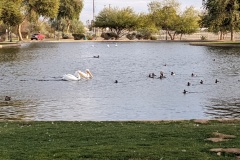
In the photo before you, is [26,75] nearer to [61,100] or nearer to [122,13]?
[61,100]

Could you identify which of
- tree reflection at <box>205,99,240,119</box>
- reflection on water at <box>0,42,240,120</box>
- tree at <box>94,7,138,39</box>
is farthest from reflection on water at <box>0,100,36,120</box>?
tree at <box>94,7,138,39</box>

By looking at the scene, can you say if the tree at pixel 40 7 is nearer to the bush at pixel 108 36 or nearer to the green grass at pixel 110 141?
the bush at pixel 108 36

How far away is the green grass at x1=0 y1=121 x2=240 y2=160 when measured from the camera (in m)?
8.19

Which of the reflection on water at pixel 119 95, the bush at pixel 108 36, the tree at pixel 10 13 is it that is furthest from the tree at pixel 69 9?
the reflection on water at pixel 119 95

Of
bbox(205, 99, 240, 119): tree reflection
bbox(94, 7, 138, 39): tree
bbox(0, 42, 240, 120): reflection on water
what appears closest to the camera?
bbox(205, 99, 240, 119): tree reflection

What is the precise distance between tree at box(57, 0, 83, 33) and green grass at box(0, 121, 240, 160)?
3735 inches

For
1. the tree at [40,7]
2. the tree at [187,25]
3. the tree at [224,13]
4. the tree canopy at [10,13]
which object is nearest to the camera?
the tree at [224,13]

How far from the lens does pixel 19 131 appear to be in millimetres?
11211

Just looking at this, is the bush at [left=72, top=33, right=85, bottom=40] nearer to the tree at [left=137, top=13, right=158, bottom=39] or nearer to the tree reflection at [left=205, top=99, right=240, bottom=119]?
the tree at [left=137, top=13, right=158, bottom=39]

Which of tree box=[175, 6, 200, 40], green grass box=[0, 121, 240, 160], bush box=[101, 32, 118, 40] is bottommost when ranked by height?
bush box=[101, 32, 118, 40]

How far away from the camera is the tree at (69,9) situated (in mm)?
105688

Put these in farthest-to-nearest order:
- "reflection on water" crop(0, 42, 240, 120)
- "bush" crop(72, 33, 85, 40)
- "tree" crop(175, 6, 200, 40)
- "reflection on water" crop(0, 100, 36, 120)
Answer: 1. "tree" crop(175, 6, 200, 40)
2. "bush" crop(72, 33, 85, 40)
3. "reflection on water" crop(0, 42, 240, 120)
4. "reflection on water" crop(0, 100, 36, 120)

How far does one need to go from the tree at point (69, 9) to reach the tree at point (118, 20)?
7311 millimetres

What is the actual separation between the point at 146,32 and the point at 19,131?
310 feet
